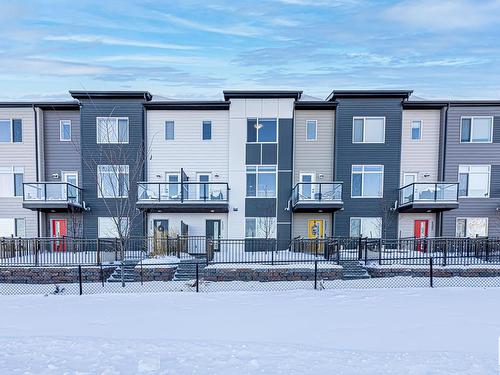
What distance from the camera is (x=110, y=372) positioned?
374 cm

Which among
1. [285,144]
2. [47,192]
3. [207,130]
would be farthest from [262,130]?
[47,192]

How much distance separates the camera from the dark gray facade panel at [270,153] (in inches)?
635

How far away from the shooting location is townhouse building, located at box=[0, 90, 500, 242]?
1597cm

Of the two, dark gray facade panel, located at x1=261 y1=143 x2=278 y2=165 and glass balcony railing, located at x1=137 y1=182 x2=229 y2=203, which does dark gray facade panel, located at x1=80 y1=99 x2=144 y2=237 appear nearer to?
glass balcony railing, located at x1=137 y1=182 x2=229 y2=203

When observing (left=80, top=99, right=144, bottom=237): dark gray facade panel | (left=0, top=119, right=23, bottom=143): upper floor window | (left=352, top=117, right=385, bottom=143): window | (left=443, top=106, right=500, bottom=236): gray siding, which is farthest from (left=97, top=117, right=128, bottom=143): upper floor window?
(left=443, top=106, right=500, bottom=236): gray siding

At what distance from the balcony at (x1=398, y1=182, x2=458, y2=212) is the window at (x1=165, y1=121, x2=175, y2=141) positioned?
14.1 meters

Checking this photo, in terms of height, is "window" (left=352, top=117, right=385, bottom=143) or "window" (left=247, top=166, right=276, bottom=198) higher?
"window" (left=352, top=117, right=385, bottom=143)

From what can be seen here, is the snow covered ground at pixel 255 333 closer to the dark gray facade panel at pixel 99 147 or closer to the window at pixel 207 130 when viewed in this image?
the dark gray facade panel at pixel 99 147

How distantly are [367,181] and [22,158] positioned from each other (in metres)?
20.8

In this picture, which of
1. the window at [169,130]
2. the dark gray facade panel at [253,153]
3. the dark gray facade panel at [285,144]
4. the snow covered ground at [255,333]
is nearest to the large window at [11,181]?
the window at [169,130]

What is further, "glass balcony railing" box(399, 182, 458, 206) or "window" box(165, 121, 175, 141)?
"window" box(165, 121, 175, 141)

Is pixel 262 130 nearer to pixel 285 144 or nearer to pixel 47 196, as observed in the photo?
pixel 285 144

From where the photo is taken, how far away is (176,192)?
49.8 feet

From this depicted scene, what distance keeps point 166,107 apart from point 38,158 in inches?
324
